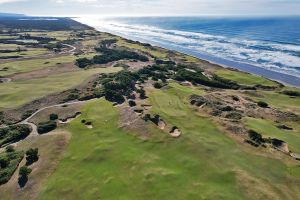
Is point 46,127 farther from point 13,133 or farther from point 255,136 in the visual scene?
point 255,136

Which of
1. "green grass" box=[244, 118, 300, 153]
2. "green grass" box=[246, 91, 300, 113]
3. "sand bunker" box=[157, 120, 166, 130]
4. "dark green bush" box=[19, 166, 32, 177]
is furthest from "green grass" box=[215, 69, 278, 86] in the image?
"dark green bush" box=[19, 166, 32, 177]

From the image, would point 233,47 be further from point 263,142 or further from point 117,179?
point 117,179

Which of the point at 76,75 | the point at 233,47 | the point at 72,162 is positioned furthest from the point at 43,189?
the point at 233,47

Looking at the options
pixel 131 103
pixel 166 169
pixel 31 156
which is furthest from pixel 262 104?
pixel 31 156

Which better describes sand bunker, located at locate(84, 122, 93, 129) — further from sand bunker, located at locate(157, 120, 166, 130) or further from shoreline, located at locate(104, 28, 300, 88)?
shoreline, located at locate(104, 28, 300, 88)

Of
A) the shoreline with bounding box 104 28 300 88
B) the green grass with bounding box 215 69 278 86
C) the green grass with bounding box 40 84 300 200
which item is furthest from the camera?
the shoreline with bounding box 104 28 300 88

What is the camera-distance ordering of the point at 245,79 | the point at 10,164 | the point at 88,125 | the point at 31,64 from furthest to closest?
the point at 31,64 → the point at 245,79 → the point at 88,125 → the point at 10,164
